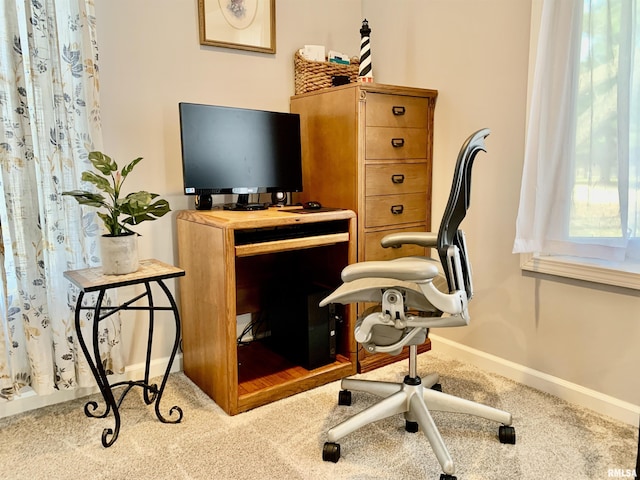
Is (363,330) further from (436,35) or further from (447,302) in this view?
(436,35)

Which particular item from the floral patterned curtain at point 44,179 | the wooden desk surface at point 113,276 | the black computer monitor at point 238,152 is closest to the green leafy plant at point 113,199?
the wooden desk surface at point 113,276

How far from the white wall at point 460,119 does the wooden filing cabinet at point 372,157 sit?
126mm

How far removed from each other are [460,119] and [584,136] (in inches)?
26.7

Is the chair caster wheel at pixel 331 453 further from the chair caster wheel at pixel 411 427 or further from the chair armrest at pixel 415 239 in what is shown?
the chair armrest at pixel 415 239

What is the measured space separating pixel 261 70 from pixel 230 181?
72 centimetres

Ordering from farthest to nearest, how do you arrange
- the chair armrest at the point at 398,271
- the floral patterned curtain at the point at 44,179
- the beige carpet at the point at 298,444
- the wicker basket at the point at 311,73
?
the wicker basket at the point at 311,73 < the floral patterned curtain at the point at 44,179 < the beige carpet at the point at 298,444 < the chair armrest at the point at 398,271

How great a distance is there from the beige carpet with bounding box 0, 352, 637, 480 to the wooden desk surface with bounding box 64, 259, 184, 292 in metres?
0.62

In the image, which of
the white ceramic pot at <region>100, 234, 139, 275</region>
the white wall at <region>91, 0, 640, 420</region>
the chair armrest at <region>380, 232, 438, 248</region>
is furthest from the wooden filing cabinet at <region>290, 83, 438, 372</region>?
the white ceramic pot at <region>100, 234, 139, 275</region>

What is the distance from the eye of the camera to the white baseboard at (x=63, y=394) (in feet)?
6.60

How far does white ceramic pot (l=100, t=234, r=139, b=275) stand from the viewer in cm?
176

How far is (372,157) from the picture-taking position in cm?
232

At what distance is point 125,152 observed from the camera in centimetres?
221

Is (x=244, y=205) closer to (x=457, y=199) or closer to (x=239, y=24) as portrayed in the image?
(x=239, y=24)

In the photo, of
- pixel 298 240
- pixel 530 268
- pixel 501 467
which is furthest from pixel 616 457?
pixel 298 240
